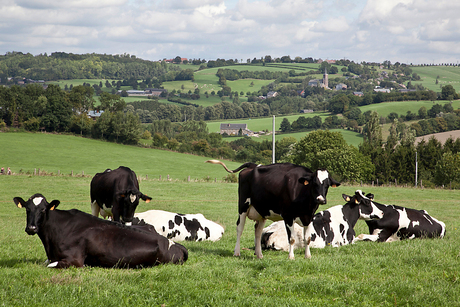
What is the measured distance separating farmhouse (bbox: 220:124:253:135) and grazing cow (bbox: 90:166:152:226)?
143 metres

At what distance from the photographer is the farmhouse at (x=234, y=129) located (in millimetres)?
160000

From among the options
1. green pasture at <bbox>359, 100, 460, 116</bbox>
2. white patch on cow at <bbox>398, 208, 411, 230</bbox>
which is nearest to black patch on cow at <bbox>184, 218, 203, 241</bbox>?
white patch on cow at <bbox>398, 208, 411, 230</bbox>

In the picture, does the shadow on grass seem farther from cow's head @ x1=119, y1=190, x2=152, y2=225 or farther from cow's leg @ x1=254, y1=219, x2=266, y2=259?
cow's leg @ x1=254, y1=219, x2=266, y2=259

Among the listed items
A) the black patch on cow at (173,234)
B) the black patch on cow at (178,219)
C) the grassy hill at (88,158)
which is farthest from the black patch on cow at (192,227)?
the grassy hill at (88,158)

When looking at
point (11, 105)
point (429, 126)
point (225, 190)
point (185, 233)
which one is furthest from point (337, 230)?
point (429, 126)

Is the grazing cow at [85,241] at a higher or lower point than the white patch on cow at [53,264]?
higher

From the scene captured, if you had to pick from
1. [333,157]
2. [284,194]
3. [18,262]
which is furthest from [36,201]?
[333,157]

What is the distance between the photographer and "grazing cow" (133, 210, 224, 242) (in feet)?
46.2

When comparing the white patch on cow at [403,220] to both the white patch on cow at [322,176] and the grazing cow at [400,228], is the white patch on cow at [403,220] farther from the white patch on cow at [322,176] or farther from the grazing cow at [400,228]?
the white patch on cow at [322,176]

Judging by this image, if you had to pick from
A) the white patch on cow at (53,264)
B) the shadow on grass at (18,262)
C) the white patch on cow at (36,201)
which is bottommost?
the shadow on grass at (18,262)

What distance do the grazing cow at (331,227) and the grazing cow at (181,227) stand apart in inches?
108

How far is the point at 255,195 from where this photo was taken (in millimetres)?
10164

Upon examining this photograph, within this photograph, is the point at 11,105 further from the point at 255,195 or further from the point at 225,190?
the point at 255,195

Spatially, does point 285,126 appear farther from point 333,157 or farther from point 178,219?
point 178,219
